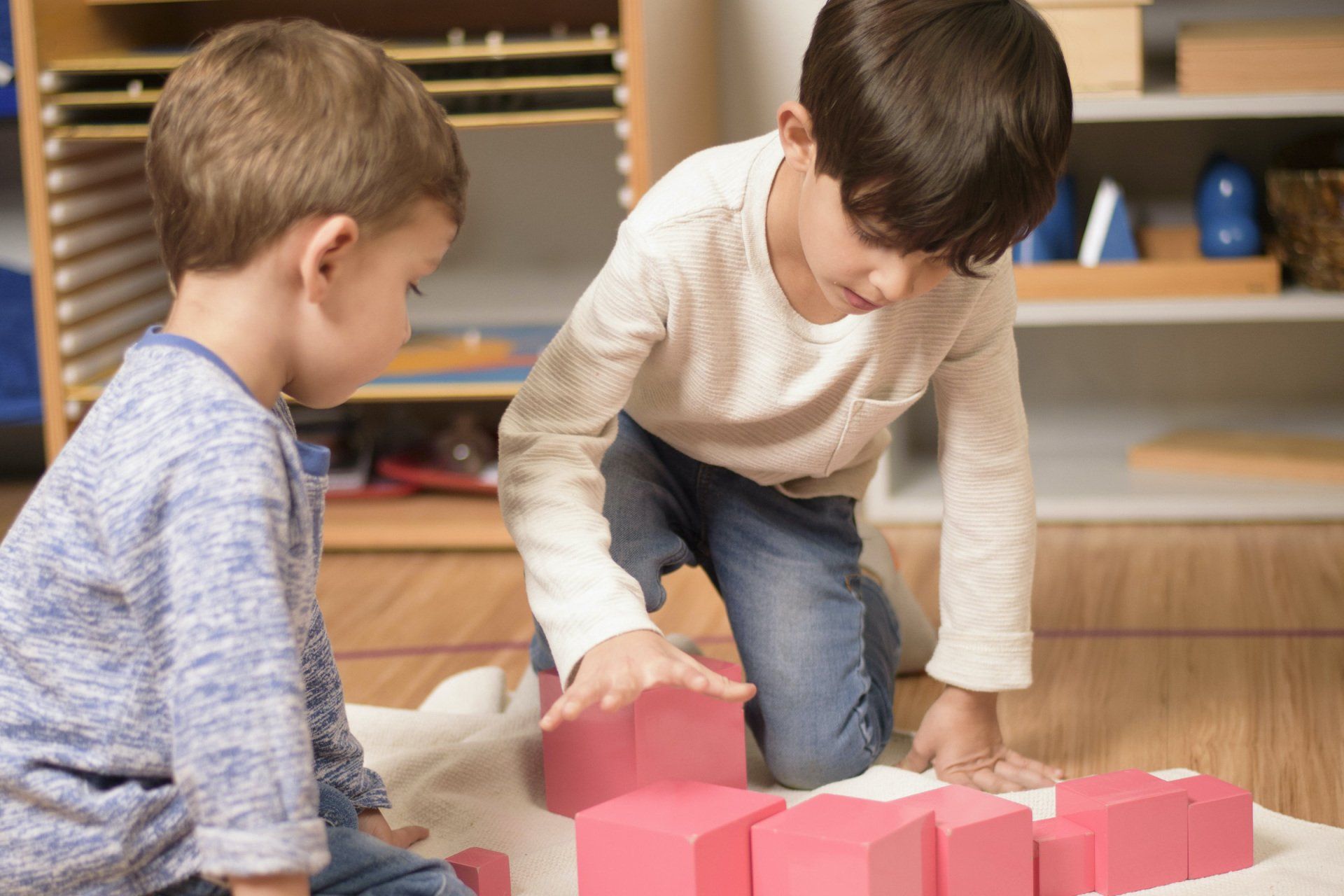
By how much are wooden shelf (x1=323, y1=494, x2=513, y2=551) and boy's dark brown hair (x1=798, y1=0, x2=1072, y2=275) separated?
3.20 feet

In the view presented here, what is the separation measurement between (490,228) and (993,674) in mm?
1230

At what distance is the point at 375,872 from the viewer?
2.43 ft

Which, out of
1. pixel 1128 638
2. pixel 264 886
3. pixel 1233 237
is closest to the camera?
pixel 264 886

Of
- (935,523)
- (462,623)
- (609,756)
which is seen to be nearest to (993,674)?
(609,756)

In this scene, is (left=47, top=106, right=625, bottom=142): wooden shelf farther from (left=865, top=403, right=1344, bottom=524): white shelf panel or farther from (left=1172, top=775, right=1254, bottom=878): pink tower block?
(left=1172, top=775, right=1254, bottom=878): pink tower block

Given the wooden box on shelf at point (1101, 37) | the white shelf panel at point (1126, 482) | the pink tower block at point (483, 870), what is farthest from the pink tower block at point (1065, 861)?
the wooden box on shelf at point (1101, 37)

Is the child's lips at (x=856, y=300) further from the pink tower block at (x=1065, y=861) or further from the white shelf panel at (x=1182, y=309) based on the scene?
the white shelf panel at (x=1182, y=309)

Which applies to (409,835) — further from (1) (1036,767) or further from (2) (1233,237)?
(2) (1233,237)

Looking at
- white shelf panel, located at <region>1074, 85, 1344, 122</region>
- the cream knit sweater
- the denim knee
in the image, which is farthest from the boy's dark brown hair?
white shelf panel, located at <region>1074, 85, 1344, 122</region>

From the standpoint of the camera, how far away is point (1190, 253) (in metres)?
1.85

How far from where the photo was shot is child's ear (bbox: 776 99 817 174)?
34.1 inches

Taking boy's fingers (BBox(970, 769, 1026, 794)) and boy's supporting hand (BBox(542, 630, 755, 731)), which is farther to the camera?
boy's fingers (BBox(970, 769, 1026, 794))

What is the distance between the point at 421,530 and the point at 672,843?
1019 millimetres

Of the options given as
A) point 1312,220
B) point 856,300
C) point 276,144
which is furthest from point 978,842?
point 1312,220
